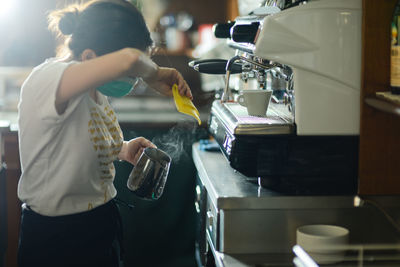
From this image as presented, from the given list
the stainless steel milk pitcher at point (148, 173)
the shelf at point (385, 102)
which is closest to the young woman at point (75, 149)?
the stainless steel milk pitcher at point (148, 173)

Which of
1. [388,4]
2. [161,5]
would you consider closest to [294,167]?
[388,4]

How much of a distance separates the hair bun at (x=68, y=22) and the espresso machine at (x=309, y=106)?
422 mm

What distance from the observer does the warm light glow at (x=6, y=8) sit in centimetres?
427

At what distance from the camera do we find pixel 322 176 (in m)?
1.52

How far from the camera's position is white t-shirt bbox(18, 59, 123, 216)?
134cm

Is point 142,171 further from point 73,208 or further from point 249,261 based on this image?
point 249,261

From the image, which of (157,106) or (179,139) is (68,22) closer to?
(179,139)

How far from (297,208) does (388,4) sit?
0.57 metres

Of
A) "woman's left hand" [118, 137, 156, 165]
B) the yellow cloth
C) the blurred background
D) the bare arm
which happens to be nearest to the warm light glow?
the blurred background

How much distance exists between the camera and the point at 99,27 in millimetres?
1433

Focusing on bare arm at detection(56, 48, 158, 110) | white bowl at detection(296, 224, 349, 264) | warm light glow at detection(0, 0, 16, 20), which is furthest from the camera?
warm light glow at detection(0, 0, 16, 20)

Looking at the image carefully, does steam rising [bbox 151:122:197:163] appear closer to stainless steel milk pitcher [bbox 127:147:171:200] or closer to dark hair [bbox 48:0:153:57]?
stainless steel milk pitcher [bbox 127:147:171:200]

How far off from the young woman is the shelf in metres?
0.47

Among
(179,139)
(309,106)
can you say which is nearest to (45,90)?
(309,106)
